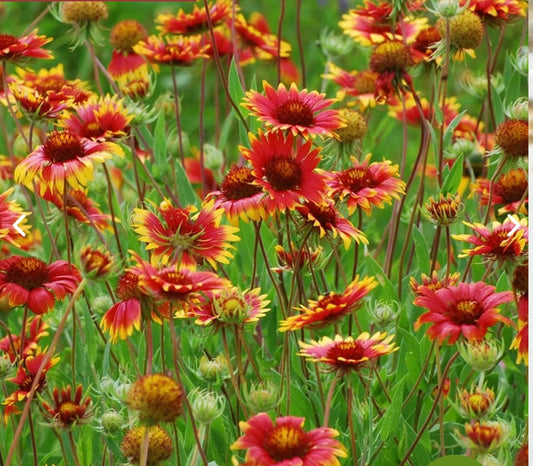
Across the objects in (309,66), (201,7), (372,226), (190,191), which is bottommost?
(309,66)

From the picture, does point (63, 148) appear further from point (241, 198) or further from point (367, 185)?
point (367, 185)

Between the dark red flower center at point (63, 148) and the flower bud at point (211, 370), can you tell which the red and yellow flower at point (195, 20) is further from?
the flower bud at point (211, 370)

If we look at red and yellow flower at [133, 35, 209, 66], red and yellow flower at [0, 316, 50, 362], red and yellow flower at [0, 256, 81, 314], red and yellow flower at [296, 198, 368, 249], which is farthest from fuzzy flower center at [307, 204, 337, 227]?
red and yellow flower at [133, 35, 209, 66]

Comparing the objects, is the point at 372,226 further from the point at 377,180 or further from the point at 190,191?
the point at 377,180

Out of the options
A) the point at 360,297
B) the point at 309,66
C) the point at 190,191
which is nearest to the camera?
the point at 360,297

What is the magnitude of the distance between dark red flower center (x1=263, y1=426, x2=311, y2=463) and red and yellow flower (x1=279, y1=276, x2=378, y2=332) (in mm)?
84

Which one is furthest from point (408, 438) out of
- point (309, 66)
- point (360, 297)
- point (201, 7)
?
point (309, 66)

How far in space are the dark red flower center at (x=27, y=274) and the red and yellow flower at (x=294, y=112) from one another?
218mm

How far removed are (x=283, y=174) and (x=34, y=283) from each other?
23 centimetres

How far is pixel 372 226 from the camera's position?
141 cm

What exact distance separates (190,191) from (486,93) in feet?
1.26

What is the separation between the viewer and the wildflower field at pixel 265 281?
776 mm

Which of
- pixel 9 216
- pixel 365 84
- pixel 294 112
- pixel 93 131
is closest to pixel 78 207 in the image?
pixel 93 131

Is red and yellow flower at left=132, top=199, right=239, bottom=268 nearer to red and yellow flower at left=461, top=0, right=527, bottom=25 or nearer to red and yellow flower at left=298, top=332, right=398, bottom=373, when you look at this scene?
red and yellow flower at left=298, top=332, right=398, bottom=373
